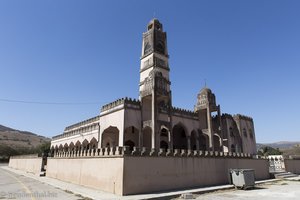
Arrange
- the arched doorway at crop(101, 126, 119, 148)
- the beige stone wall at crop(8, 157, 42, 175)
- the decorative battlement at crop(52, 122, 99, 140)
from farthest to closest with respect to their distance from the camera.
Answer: the beige stone wall at crop(8, 157, 42, 175), the decorative battlement at crop(52, 122, 99, 140), the arched doorway at crop(101, 126, 119, 148)

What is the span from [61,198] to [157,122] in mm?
12532

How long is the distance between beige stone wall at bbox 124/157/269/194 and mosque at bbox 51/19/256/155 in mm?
5504

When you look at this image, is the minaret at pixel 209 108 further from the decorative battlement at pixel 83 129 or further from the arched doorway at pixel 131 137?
the decorative battlement at pixel 83 129

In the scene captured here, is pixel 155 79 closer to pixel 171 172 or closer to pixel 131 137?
pixel 131 137

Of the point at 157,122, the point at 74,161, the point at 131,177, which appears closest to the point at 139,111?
the point at 157,122

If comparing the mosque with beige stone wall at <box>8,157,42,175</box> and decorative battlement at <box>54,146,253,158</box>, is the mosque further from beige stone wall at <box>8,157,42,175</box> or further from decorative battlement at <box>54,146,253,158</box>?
beige stone wall at <box>8,157,42,175</box>

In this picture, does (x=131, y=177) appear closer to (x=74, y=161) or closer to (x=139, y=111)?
(x=74, y=161)

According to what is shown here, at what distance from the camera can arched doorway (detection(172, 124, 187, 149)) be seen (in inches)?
1196

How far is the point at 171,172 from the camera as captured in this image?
14391mm

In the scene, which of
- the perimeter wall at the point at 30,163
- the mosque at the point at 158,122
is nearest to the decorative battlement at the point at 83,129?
the mosque at the point at 158,122

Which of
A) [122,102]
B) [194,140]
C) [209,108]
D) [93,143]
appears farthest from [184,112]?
[93,143]

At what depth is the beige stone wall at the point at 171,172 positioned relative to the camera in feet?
40.7

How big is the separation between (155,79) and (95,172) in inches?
462

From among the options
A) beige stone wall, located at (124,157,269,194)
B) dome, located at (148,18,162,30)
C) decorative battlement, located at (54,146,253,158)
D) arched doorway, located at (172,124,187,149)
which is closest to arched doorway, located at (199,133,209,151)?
arched doorway, located at (172,124,187,149)
